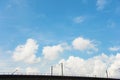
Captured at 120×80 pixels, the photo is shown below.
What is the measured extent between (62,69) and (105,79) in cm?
1622

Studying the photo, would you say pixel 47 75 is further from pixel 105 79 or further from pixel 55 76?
pixel 105 79

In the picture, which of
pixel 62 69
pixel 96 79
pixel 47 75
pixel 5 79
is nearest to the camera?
pixel 5 79

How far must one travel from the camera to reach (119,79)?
7938cm

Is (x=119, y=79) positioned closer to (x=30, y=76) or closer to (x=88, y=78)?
(x=88, y=78)

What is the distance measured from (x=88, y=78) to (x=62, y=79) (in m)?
7.94

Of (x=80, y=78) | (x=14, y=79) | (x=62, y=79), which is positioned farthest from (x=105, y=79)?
(x=14, y=79)

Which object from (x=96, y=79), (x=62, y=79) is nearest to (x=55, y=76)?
(x=62, y=79)

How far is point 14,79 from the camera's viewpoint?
222 feet

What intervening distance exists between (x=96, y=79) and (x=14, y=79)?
23.9 metres

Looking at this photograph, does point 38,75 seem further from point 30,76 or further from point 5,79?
point 5,79

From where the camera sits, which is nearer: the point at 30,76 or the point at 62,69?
the point at 30,76

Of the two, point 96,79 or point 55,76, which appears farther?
point 96,79

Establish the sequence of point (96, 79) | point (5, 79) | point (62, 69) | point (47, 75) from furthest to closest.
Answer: point (62, 69) → point (96, 79) → point (47, 75) → point (5, 79)

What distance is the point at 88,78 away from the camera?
75.6 m
